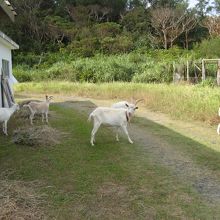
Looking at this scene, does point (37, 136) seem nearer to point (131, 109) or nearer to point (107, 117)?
point (107, 117)

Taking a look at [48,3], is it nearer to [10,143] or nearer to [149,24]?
[149,24]

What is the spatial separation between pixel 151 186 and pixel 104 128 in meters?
5.07

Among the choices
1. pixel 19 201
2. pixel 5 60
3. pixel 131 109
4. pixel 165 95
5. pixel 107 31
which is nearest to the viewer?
pixel 19 201

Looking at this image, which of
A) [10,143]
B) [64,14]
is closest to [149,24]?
[64,14]

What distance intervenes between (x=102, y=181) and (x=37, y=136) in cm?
338

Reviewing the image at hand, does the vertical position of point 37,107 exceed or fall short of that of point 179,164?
it exceeds it

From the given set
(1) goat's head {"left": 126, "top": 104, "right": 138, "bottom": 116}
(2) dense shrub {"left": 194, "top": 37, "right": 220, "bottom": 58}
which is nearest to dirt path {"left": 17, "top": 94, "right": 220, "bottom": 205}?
(1) goat's head {"left": 126, "top": 104, "right": 138, "bottom": 116}

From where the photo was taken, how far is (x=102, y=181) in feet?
22.8

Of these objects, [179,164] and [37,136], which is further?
[37,136]

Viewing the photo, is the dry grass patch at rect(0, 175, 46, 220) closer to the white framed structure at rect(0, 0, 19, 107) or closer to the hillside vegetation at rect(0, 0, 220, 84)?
the white framed structure at rect(0, 0, 19, 107)

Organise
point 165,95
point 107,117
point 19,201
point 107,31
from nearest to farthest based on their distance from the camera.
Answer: point 19,201
point 107,117
point 165,95
point 107,31

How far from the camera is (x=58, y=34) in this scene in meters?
44.4

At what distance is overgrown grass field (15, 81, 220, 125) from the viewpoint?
538 inches

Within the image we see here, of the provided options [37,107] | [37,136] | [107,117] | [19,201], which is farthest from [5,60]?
[19,201]
